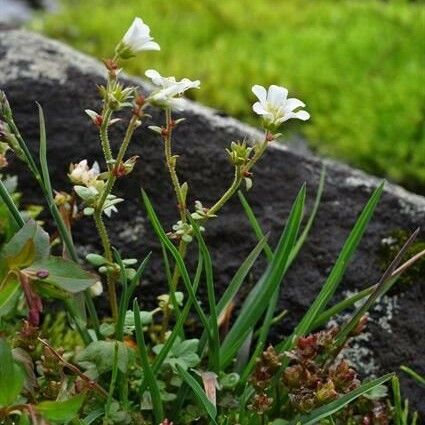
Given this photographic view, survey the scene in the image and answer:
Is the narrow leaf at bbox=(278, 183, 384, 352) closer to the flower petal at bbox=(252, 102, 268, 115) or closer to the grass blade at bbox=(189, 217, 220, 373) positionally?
the grass blade at bbox=(189, 217, 220, 373)

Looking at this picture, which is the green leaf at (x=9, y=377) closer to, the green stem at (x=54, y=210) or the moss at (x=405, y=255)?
the green stem at (x=54, y=210)

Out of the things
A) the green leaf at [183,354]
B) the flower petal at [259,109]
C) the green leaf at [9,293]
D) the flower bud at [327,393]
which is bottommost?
the green leaf at [183,354]

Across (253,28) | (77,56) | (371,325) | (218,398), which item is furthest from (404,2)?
(218,398)

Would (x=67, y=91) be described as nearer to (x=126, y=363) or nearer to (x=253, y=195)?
(x=253, y=195)

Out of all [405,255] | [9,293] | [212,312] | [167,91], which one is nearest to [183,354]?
[212,312]

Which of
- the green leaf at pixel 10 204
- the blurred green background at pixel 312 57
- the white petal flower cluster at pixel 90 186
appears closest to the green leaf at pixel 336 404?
the white petal flower cluster at pixel 90 186

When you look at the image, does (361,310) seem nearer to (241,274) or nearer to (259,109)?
(241,274)
